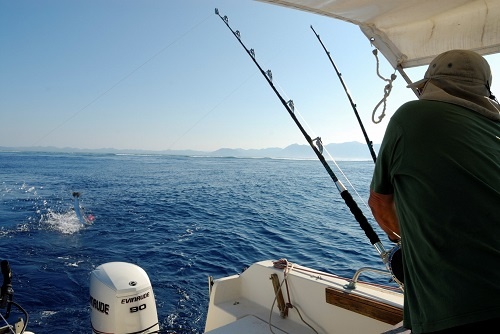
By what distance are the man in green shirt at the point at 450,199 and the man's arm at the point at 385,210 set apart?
0.40ft

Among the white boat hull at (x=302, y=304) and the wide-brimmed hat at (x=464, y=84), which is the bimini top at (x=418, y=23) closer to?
the wide-brimmed hat at (x=464, y=84)

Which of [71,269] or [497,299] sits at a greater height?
[497,299]

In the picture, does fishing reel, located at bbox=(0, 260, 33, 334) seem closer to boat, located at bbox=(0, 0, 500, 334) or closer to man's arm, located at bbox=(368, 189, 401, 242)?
boat, located at bbox=(0, 0, 500, 334)

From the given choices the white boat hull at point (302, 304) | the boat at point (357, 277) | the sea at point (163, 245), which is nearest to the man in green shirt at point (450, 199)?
the boat at point (357, 277)

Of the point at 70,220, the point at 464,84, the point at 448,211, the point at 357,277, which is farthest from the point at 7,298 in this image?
the point at 70,220

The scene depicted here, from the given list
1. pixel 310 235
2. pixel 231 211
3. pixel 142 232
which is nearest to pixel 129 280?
pixel 142 232

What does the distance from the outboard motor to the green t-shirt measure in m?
2.88

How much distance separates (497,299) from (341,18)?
2.47m

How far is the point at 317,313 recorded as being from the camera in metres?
3.22

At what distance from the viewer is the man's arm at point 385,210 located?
126cm

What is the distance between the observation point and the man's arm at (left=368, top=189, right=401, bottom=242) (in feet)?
4.14

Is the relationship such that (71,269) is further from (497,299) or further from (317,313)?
(497,299)

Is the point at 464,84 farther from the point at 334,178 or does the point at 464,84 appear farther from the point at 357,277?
the point at 357,277

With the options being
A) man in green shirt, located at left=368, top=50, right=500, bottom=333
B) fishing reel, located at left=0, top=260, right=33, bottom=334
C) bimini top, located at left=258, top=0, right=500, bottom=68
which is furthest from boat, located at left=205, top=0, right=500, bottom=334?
fishing reel, located at left=0, top=260, right=33, bottom=334
